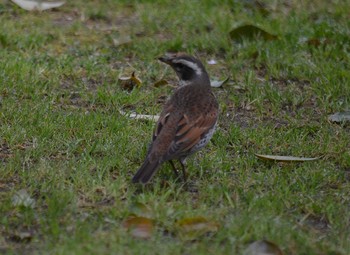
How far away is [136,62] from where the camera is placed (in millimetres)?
9938

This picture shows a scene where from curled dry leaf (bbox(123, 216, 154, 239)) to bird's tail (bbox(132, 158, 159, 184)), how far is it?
51 cm

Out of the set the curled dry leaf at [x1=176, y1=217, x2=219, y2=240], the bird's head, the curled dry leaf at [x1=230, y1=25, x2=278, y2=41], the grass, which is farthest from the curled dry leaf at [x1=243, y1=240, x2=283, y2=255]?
the curled dry leaf at [x1=230, y1=25, x2=278, y2=41]

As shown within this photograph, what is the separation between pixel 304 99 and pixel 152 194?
3.08 metres

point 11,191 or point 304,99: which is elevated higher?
point 11,191

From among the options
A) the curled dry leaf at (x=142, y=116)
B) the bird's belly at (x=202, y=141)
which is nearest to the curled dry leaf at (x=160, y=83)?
the curled dry leaf at (x=142, y=116)

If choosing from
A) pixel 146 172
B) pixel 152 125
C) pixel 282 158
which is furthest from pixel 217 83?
pixel 146 172

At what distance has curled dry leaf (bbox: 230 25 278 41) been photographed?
33.8ft

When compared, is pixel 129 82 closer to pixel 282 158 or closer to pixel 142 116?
pixel 142 116

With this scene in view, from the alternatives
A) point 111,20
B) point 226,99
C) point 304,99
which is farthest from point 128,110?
Result: point 111,20

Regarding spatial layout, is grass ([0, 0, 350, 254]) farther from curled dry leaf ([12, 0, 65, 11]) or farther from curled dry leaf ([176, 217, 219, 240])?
curled dry leaf ([12, 0, 65, 11])

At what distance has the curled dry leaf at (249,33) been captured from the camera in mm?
10297

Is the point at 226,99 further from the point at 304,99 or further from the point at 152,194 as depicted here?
the point at 152,194

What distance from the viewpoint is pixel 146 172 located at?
6.60 meters

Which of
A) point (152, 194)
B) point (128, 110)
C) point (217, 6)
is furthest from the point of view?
point (217, 6)
